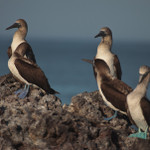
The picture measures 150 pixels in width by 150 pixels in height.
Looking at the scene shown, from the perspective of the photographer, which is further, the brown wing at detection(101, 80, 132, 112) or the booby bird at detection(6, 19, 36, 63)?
the booby bird at detection(6, 19, 36, 63)

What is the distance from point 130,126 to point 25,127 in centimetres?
230

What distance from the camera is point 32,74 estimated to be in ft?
31.7

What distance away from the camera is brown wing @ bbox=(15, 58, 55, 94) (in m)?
9.59

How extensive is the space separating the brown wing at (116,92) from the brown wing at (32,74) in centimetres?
167

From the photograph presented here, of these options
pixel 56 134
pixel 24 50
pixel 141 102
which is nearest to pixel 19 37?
pixel 24 50

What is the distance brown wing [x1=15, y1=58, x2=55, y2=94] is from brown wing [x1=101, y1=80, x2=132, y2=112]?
167 centimetres

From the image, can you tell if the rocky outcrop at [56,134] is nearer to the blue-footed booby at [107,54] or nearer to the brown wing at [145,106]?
the brown wing at [145,106]

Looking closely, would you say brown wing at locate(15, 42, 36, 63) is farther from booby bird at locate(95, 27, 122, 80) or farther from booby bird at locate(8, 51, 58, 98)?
booby bird at locate(95, 27, 122, 80)

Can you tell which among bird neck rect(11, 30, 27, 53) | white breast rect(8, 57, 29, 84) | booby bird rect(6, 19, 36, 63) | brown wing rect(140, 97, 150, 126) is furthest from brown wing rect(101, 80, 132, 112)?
bird neck rect(11, 30, 27, 53)

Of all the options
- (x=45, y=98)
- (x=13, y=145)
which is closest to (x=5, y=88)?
(x=45, y=98)

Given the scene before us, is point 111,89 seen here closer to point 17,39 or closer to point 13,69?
point 13,69

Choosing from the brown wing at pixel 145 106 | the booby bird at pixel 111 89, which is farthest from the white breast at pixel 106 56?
the brown wing at pixel 145 106

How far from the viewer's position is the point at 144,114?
706 cm

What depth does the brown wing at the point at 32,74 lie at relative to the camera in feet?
31.5
